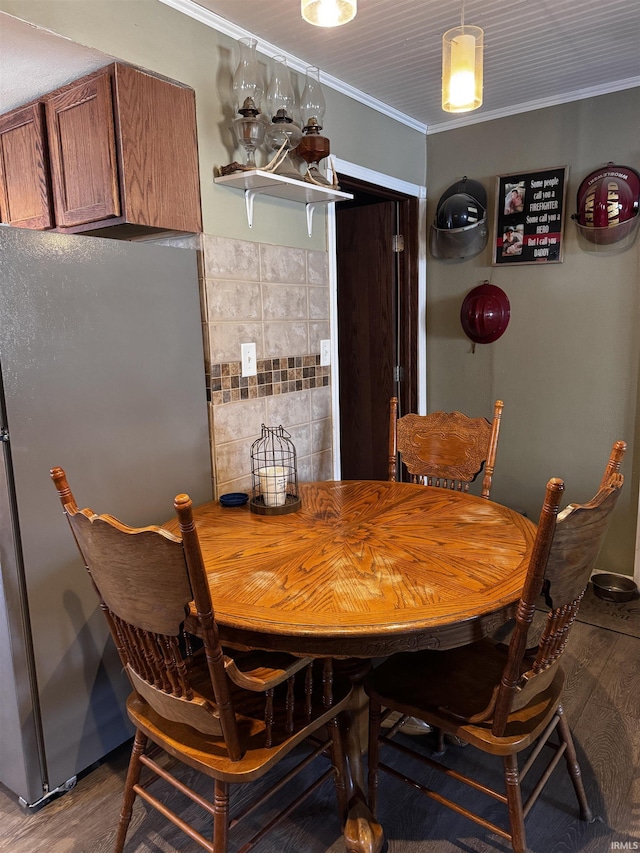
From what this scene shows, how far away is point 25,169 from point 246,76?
897 millimetres

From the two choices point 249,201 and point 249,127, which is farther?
point 249,201

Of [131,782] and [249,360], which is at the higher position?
[249,360]

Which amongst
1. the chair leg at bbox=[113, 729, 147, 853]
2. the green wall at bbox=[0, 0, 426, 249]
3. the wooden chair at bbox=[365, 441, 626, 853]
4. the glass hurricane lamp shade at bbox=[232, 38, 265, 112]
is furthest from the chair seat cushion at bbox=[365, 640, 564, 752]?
the glass hurricane lamp shade at bbox=[232, 38, 265, 112]

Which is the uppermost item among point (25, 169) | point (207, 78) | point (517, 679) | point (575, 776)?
point (207, 78)

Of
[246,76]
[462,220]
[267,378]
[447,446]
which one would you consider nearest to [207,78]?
[246,76]

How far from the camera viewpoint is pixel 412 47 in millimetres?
2375

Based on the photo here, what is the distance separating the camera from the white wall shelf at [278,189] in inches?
84.5

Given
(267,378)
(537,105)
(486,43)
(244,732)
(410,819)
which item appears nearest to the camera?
(244,732)

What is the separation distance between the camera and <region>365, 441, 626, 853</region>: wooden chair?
118 cm

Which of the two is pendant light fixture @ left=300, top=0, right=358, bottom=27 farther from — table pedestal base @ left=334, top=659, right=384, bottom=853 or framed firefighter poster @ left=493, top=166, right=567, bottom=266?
framed firefighter poster @ left=493, top=166, right=567, bottom=266

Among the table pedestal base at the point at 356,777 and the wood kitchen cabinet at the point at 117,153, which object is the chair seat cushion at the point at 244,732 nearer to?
the table pedestal base at the point at 356,777

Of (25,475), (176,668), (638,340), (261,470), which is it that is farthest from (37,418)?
(638,340)

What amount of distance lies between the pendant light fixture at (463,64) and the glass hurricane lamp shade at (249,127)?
80 centimetres

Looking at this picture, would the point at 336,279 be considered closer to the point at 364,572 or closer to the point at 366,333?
the point at 366,333
